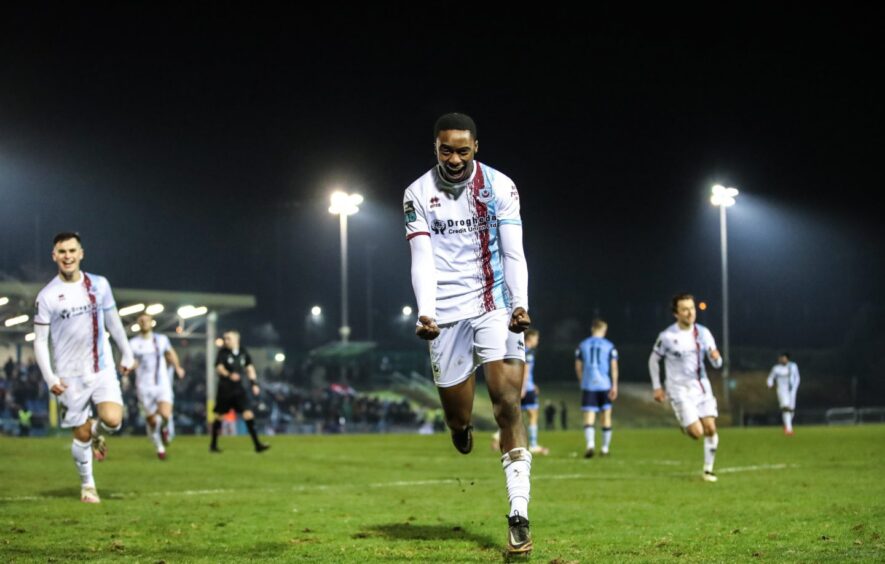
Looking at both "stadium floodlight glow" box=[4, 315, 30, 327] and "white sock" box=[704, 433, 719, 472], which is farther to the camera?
"stadium floodlight glow" box=[4, 315, 30, 327]

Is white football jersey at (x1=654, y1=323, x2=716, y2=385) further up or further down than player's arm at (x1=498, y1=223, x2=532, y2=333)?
further down

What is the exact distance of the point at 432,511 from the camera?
1042 cm

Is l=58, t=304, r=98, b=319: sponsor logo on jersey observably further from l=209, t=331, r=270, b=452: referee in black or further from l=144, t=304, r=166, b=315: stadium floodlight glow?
l=144, t=304, r=166, b=315: stadium floodlight glow

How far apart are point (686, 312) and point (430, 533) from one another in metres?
7.48

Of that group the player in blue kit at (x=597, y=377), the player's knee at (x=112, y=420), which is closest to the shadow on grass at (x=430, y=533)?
the player's knee at (x=112, y=420)

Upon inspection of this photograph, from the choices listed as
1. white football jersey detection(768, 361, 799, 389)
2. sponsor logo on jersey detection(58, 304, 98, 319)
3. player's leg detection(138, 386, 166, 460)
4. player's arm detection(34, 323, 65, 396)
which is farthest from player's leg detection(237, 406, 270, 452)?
white football jersey detection(768, 361, 799, 389)

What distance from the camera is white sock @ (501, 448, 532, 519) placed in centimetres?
707

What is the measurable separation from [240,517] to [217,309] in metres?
35.1

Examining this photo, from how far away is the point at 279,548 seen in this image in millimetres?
7793

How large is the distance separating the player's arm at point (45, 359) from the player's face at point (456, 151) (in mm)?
→ 5584

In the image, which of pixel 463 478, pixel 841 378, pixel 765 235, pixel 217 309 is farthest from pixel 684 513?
pixel 765 235

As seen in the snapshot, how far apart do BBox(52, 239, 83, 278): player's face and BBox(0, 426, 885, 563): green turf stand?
2389 mm

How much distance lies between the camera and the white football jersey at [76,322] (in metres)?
11.6

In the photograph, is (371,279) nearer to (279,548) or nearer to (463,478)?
(463,478)
